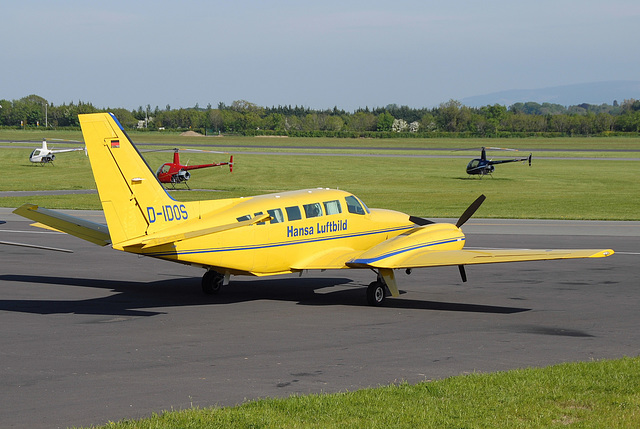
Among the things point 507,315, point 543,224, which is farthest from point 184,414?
point 543,224

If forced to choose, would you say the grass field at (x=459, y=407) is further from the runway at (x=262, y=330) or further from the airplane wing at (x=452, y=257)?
the airplane wing at (x=452, y=257)

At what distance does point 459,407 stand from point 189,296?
36.4 ft

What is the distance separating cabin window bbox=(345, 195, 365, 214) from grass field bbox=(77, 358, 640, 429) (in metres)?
9.46

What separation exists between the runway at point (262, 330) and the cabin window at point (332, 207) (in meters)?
2.30

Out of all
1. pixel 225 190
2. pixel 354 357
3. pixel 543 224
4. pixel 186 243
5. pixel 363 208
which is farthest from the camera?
pixel 225 190

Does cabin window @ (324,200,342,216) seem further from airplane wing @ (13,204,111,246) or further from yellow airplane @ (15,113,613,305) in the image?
airplane wing @ (13,204,111,246)

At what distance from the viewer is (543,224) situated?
36.8m

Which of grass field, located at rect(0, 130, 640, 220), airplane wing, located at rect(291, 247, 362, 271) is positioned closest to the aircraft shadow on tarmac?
airplane wing, located at rect(291, 247, 362, 271)

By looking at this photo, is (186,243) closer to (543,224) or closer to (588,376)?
(588,376)

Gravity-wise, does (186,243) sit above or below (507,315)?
above

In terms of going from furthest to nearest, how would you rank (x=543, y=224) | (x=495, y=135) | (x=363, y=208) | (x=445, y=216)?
(x=495, y=135) < (x=445, y=216) < (x=543, y=224) < (x=363, y=208)

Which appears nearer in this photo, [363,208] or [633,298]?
[633,298]

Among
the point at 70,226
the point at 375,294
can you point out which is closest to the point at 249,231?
the point at 375,294

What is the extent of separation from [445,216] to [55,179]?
42.8 meters
